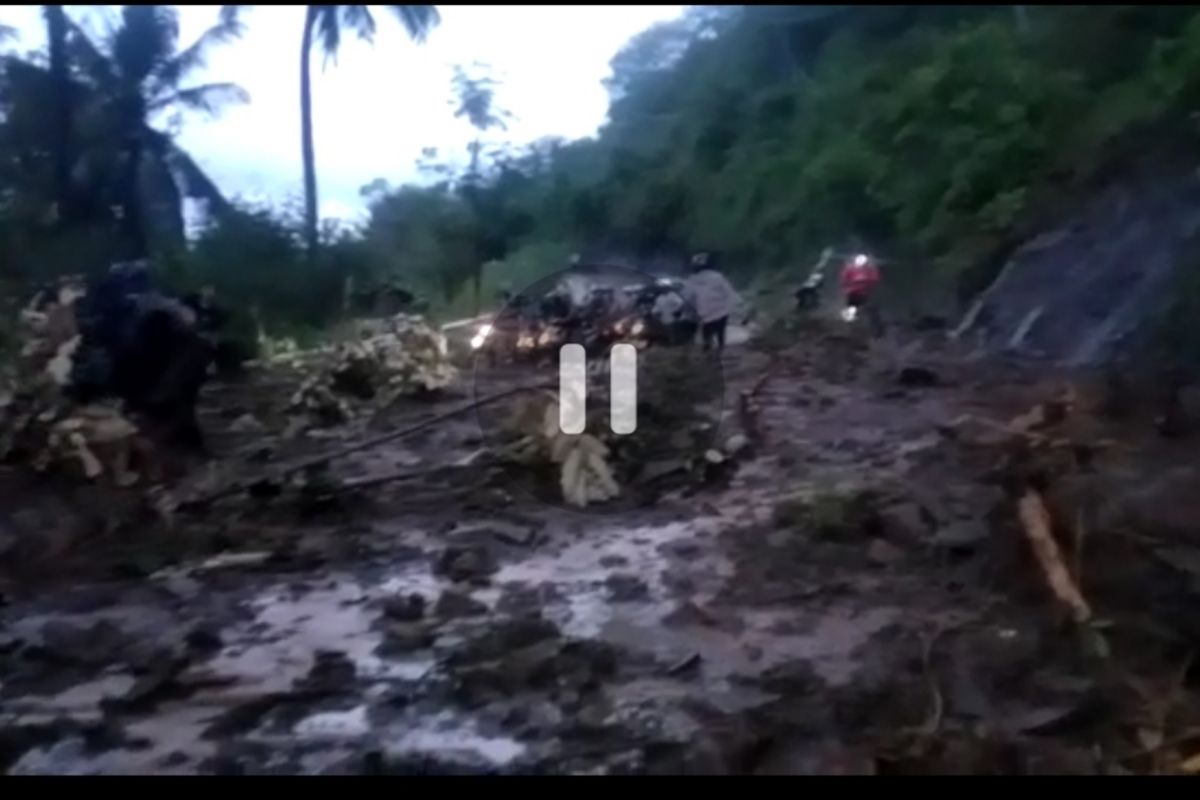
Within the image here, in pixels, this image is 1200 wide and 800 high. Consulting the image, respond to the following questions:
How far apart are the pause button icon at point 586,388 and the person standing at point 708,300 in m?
0.08

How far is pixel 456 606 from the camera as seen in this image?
1.40 metres

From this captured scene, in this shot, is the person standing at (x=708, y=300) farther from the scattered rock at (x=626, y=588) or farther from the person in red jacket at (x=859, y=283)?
the scattered rock at (x=626, y=588)

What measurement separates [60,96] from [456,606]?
691 millimetres

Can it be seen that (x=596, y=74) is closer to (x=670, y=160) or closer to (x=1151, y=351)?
(x=670, y=160)

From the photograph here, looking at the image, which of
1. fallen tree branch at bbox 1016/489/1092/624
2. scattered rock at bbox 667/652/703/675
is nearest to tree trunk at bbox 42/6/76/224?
scattered rock at bbox 667/652/703/675

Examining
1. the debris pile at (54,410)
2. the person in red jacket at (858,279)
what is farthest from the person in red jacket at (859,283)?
the debris pile at (54,410)

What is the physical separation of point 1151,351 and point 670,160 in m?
0.55

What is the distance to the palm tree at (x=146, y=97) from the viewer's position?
144 cm

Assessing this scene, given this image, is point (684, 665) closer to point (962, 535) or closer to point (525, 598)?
point (525, 598)

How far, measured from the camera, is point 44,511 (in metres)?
1.43

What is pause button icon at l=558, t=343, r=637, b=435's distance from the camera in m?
1.45

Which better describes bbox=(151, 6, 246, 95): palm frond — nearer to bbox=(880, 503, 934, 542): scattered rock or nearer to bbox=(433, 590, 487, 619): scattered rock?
bbox=(433, 590, 487, 619): scattered rock

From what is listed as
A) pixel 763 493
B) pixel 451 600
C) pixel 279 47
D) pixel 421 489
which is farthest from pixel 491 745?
pixel 279 47
